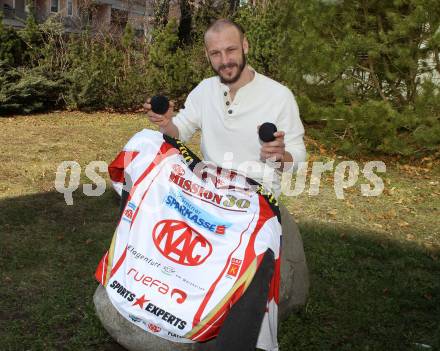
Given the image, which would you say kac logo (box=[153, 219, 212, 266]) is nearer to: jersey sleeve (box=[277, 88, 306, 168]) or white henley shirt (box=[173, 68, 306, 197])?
white henley shirt (box=[173, 68, 306, 197])

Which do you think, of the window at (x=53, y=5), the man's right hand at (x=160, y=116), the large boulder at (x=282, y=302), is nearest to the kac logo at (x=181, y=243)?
the large boulder at (x=282, y=302)

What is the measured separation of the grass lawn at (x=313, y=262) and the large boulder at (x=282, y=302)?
296mm

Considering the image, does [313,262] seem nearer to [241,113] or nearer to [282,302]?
[282,302]

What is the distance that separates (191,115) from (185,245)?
119 cm

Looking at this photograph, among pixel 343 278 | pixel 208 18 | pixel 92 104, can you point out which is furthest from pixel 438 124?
pixel 208 18

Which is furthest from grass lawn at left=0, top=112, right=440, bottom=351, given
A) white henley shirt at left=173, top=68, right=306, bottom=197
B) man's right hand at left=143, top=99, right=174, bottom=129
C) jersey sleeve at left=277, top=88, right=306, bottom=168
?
man's right hand at left=143, top=99, right=174, bottom=129

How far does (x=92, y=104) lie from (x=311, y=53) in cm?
754

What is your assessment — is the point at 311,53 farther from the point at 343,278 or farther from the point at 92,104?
the point at 92,104

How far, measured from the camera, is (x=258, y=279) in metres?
2.98

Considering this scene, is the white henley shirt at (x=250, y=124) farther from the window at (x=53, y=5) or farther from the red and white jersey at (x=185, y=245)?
the window at (x=53, y=5)

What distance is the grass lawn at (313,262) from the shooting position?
428 cm

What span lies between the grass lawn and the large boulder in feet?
0.97

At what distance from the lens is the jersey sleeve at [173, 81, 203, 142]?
3.97 m

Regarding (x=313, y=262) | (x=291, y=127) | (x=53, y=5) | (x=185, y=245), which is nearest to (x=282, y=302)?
(x=185, y=245)
